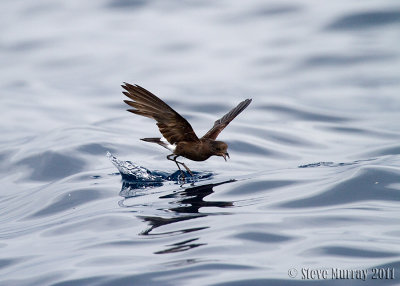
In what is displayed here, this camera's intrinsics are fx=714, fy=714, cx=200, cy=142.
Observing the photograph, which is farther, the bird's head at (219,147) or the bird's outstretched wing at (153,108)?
the bird's head at (219,147)

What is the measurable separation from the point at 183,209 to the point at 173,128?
4.92 feet

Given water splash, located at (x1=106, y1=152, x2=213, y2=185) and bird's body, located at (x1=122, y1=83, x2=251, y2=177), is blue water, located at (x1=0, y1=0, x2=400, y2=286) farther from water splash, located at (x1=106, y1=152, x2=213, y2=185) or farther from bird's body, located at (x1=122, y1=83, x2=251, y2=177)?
bird's body, located at (x1=122, y1=83, x2=251, y2=177)

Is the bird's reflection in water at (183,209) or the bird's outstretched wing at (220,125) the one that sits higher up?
the bird's outstretched wing at (220,125)

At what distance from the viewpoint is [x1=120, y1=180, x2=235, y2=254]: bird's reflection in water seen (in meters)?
5.86

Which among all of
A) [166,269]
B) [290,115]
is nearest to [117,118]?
[290,115]

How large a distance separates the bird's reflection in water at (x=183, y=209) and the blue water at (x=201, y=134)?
1.0 inches

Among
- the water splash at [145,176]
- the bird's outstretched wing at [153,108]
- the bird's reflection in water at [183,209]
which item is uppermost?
the bird's outstretched wing at [153,108]

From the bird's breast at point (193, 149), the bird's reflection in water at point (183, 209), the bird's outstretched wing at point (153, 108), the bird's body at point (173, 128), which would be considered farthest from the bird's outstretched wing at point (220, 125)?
the bird's outstretched wing at point (153, 108)

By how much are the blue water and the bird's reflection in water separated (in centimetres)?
3

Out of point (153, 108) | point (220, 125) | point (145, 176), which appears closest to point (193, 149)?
point (145, 176)

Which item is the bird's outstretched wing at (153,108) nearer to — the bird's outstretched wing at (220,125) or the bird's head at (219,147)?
the bird's head at (219,147)

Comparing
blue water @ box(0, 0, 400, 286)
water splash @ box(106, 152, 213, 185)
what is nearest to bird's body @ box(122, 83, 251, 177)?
water splash @ box(106, 152, 213, 185)

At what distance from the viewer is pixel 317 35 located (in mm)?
17594

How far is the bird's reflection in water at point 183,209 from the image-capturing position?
5.86 metres
